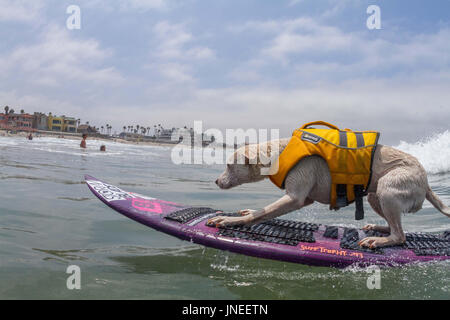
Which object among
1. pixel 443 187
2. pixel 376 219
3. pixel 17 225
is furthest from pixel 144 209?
pixel 443 187

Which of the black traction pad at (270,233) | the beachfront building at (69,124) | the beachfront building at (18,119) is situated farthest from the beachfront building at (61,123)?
the black traction pad at (270,233)

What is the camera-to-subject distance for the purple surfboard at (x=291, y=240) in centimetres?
387

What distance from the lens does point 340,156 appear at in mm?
3998

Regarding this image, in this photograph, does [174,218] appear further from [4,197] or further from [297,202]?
[4,197]

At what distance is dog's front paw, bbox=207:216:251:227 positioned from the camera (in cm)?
426

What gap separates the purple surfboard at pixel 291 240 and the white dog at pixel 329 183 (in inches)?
6.4

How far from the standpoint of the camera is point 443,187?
10789mm

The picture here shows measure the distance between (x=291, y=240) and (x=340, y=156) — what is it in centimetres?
112

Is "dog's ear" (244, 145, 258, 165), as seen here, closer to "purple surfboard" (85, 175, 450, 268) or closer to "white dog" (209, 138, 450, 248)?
"white dog" (209, 138, 450, 248)

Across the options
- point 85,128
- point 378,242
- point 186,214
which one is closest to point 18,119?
point 85,128

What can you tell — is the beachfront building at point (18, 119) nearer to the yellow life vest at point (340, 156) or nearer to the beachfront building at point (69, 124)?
the beachfront building at point (69, 124)

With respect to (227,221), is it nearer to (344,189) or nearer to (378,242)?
(344,189)

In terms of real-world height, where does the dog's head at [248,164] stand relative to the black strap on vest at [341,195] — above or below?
above

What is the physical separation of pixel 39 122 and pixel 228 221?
14582 centimetres
